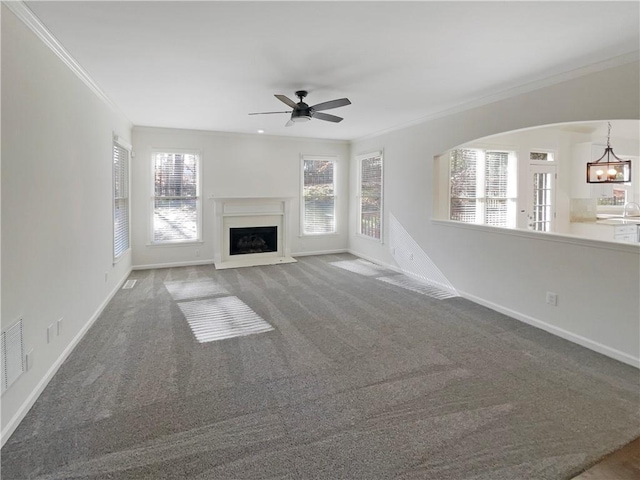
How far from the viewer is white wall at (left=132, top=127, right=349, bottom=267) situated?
6.66 meters

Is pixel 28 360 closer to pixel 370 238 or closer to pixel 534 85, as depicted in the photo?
pixel 534 85

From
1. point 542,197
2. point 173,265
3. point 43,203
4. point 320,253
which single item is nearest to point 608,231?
point 542,197

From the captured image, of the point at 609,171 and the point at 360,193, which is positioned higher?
the point at 609,171

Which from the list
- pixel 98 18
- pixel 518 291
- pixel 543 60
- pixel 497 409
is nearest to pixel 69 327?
pixel 98 18

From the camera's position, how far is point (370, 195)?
753 centimetres

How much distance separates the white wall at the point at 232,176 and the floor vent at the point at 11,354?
15.3 ft

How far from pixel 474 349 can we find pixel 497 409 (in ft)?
3.17

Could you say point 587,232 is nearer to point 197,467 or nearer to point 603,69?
point 603,69

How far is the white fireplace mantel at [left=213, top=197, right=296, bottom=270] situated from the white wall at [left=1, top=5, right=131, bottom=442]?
3.02m

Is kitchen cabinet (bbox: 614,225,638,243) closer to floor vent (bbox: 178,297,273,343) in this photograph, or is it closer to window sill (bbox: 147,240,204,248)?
floor vent (bbox: 178,297,273,343)

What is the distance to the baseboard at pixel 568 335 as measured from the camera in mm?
3121

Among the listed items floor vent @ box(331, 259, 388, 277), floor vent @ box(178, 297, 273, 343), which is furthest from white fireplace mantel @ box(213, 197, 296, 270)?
floor vent @ box(178, 297, 273, 343)

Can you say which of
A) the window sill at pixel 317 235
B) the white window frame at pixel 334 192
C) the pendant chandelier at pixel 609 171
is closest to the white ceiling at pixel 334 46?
the white window frame at pixel 334 192

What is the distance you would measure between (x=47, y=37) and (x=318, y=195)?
5828 millimetres
